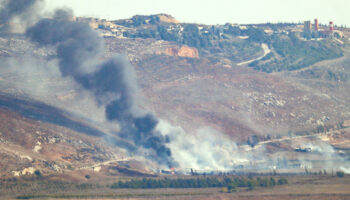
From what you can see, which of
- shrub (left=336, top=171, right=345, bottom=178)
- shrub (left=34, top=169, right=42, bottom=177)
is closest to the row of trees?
shrub (left=336, top=171, right=345, bottom=178)

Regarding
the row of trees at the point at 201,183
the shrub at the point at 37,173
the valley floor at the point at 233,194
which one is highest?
the shrub at the point at 37,173

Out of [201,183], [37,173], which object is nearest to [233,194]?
[201,183]

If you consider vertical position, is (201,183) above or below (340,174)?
below

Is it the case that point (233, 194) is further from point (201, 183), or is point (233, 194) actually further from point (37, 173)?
point (37, 173)

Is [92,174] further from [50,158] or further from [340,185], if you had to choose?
[340,185]

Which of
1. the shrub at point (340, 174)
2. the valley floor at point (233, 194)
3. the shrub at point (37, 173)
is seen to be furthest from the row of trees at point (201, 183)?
the shrub at point (37, 173)

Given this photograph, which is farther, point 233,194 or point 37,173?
point 37,173

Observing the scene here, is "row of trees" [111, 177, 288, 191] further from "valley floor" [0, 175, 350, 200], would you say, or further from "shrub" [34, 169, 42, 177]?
"shrub" [34, 169, 42, 177]

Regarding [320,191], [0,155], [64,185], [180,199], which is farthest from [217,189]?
[0,155]

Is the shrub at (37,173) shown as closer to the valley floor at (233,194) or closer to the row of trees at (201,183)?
the valley floor at (233,194)
